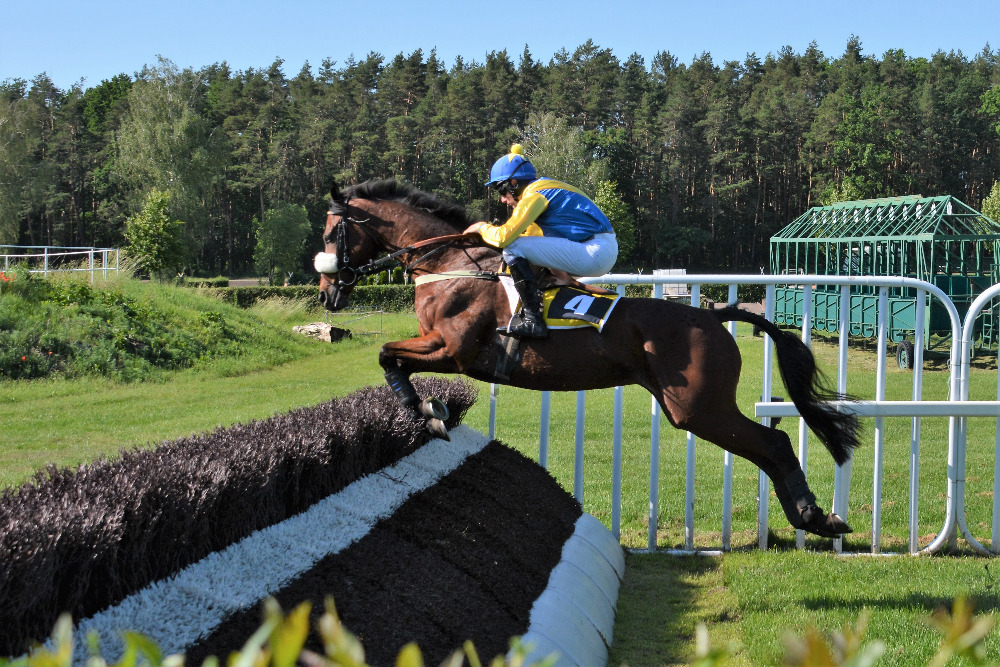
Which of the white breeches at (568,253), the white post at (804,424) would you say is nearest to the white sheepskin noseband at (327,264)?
the white breeches at (568,253)

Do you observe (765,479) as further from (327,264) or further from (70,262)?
(70,262)

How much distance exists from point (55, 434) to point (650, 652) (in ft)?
22.4

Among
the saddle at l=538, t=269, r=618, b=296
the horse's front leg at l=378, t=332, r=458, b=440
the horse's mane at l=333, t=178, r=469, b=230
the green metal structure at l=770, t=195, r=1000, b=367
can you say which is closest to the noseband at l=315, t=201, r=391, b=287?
the horse's mane at l=333, t=178, r=469, b=230

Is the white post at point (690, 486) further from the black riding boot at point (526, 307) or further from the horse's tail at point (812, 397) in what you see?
the black riding boot at point (526, 307)

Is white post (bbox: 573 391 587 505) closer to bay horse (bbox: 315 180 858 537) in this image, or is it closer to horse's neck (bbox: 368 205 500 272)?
bay horse (bbox: 315 180 858 537)

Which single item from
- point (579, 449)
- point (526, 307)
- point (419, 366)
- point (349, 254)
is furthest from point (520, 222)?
point (579, 449)

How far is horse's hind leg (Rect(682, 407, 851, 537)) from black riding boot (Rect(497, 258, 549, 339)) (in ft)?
3.09

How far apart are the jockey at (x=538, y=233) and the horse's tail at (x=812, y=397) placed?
0.83m

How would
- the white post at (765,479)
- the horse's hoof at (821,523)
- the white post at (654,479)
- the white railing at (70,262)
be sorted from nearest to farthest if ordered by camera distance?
the horse's hoof at (821,523)
the white post at (765,479)
the white post at (654,479)
the white railing at (70,262)

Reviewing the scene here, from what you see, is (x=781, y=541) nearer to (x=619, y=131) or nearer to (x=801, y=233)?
(x=801, y=233)

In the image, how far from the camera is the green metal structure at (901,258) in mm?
19578

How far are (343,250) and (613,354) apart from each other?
1.80 m

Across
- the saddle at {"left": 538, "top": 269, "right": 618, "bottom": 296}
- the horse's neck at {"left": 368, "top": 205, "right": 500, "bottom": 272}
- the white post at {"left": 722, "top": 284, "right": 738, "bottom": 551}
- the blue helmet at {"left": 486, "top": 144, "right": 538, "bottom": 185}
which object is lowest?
the white post at {"left": 722, "top": 284, "right": 738, "bottom": 551}

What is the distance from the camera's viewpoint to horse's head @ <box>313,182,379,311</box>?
17.4ft
